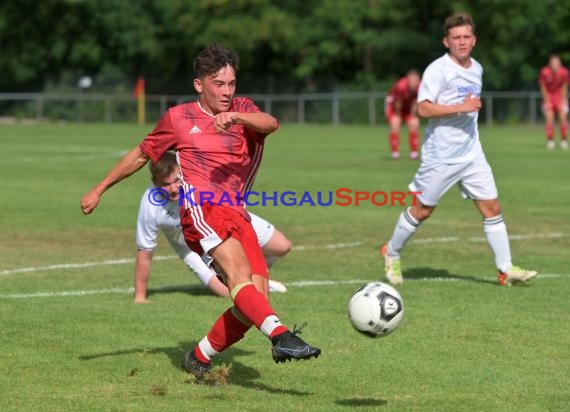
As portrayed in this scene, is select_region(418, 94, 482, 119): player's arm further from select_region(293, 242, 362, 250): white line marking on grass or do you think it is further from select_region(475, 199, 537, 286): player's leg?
select_region(293, 242, 362, 250): white line marking on grass

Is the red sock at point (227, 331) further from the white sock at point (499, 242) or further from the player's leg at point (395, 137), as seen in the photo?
the player's leg at point (395, 137)

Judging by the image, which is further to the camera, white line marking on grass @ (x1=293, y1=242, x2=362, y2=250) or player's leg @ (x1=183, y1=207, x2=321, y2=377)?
white line marking on grass @ (x1=293, y1=242, x2=362, y2=250)

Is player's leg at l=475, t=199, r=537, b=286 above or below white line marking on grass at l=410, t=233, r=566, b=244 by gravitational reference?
above

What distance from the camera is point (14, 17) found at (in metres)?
67.5

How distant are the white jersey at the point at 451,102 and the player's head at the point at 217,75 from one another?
4.00 meters

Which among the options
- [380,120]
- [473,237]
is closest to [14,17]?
[380,120]

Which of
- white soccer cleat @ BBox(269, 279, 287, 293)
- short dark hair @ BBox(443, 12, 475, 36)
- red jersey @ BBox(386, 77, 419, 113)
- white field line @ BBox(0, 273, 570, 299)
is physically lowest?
red jersey @ BBox(386, 77, 419, 113)

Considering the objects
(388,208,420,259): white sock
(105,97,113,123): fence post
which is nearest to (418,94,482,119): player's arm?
(388,208,420,259): white sock

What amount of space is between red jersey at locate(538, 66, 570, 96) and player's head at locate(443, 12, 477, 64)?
971 inches

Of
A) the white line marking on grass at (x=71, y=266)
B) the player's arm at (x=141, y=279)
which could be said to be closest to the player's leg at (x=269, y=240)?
the player's arm at (x=141, y=279)

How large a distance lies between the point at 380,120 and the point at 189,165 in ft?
165

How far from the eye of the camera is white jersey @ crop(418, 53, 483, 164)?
1144cm

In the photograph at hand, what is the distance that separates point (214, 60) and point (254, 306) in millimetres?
1530

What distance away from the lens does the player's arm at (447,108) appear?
11125 millimetres
